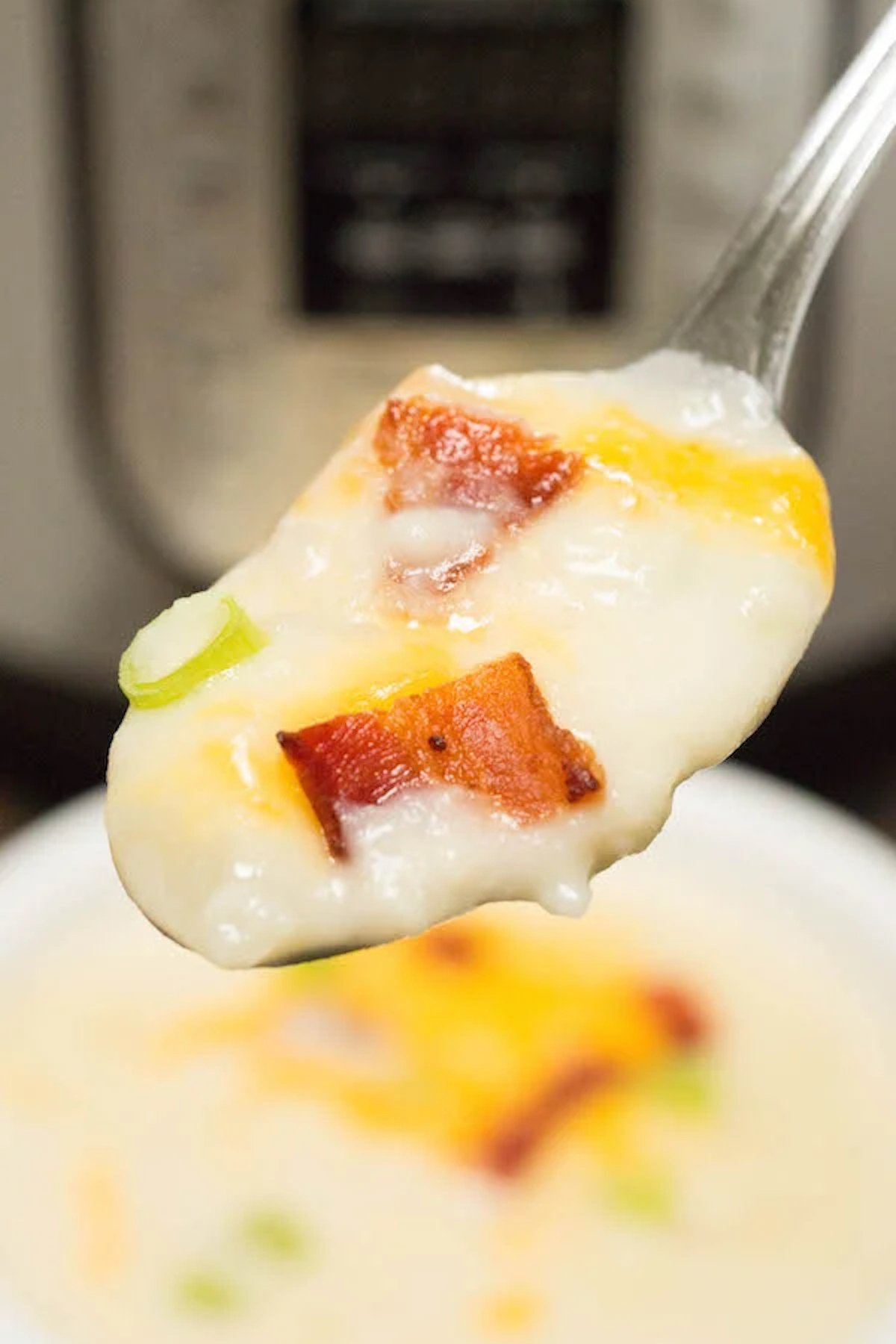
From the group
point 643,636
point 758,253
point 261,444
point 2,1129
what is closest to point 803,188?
point 758,253

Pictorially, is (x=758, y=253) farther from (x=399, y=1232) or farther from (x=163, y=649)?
(x=399, y=1232)

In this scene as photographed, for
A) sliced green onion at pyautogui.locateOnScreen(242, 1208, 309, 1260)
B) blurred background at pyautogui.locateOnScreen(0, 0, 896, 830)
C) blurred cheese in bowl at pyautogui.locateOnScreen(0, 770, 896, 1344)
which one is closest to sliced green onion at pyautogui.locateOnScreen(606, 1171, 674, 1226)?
blurred cheese in bowl at pyautogui.locateOnScreen(0, 770, 896, 1344)

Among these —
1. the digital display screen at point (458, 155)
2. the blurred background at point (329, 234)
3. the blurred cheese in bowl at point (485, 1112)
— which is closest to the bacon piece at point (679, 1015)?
the blurred cheese in bowl at point (485, 1112)

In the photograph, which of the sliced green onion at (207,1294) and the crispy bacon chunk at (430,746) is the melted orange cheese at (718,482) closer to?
the crispy bacon chunk at (430,746)

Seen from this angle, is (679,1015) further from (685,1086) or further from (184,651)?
(184,651)

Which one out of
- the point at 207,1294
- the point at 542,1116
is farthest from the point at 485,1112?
the point at 207,1294

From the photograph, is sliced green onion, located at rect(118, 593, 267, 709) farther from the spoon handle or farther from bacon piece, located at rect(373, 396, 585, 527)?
the spoon handle
